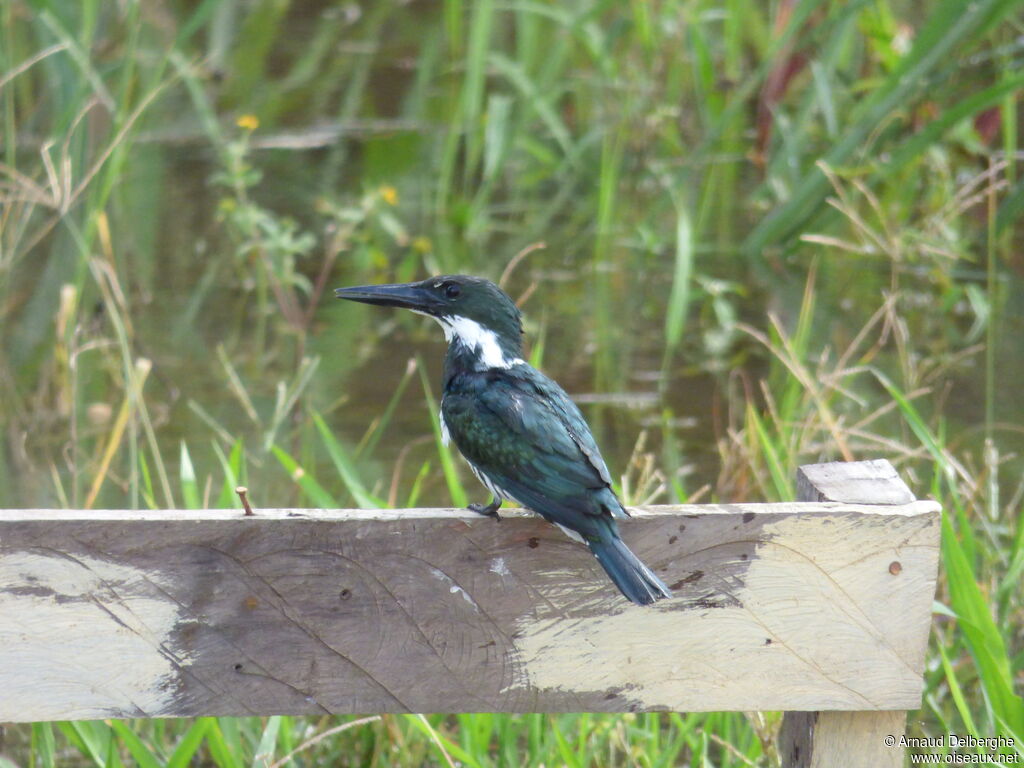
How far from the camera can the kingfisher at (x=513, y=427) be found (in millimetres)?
1767

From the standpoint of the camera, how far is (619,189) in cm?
666

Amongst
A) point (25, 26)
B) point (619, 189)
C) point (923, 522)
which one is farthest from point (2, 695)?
point (25, 26)

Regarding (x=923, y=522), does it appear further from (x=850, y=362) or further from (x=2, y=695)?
(x=850, y=362)

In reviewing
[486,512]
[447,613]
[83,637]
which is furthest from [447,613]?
[83,637]

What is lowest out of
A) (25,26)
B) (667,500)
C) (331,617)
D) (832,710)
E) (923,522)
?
(667,500)

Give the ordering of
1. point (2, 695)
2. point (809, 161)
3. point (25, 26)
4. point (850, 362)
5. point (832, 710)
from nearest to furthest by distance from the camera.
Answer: point (2, 695) < point (832, 710) < point (850, 362) < point (809, 161) < point (25, 26)

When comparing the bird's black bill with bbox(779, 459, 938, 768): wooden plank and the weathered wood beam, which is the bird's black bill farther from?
bbox(779, 459, 938, 768): wooden plank

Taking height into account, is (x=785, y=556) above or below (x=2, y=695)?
above

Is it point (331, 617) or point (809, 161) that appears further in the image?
point (809, 161)

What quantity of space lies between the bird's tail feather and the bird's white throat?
771 mm

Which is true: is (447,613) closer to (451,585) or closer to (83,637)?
(451,585)

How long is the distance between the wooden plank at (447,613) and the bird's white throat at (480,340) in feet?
2.22

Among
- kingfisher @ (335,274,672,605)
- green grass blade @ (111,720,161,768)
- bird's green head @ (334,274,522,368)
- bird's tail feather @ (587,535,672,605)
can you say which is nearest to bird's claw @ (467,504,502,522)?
kingfisher @ (335,274,672,605)

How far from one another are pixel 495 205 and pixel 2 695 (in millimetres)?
4917
